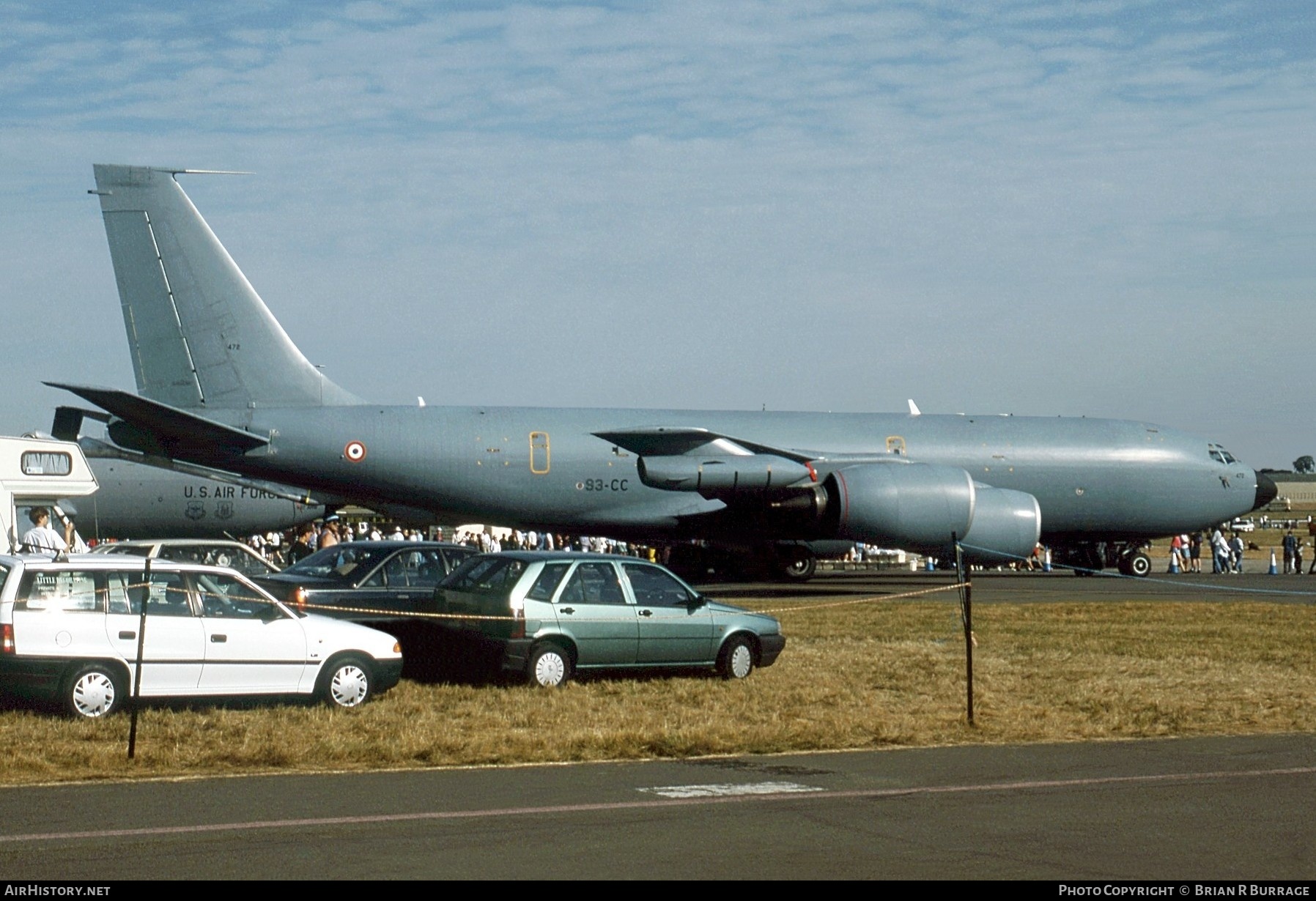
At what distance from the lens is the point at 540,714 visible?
14.7m

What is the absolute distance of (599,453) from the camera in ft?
120

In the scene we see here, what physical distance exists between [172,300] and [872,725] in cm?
2319

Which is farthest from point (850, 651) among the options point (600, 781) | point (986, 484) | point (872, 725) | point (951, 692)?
point (986, 484)

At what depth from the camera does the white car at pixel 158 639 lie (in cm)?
1361

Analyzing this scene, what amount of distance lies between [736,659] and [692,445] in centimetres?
1843

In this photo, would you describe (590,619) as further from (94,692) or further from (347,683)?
(94,692)

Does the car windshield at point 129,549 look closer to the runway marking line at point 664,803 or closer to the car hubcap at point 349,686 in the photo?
the car hubcap at point 349,686

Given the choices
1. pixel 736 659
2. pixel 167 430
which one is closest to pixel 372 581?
pixel 736 659

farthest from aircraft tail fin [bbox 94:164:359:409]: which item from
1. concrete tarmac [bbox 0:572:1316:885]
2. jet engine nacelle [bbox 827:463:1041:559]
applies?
concrete tarmac [bbox 0:572:1316:885]

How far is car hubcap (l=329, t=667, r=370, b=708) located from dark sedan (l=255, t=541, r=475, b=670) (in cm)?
211

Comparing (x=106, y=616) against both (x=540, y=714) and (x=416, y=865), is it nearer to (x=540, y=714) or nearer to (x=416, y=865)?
(x=540, y=714)

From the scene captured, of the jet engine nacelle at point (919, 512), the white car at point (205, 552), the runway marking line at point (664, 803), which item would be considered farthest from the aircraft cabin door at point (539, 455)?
the runway marking line at point (664, 803)

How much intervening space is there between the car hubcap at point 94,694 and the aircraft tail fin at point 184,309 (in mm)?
20362

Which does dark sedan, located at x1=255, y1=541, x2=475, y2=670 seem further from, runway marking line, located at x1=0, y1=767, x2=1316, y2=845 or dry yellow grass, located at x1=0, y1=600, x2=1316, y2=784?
runway marking line, located at x1=0, y1=767, x2=1316, y2=845
